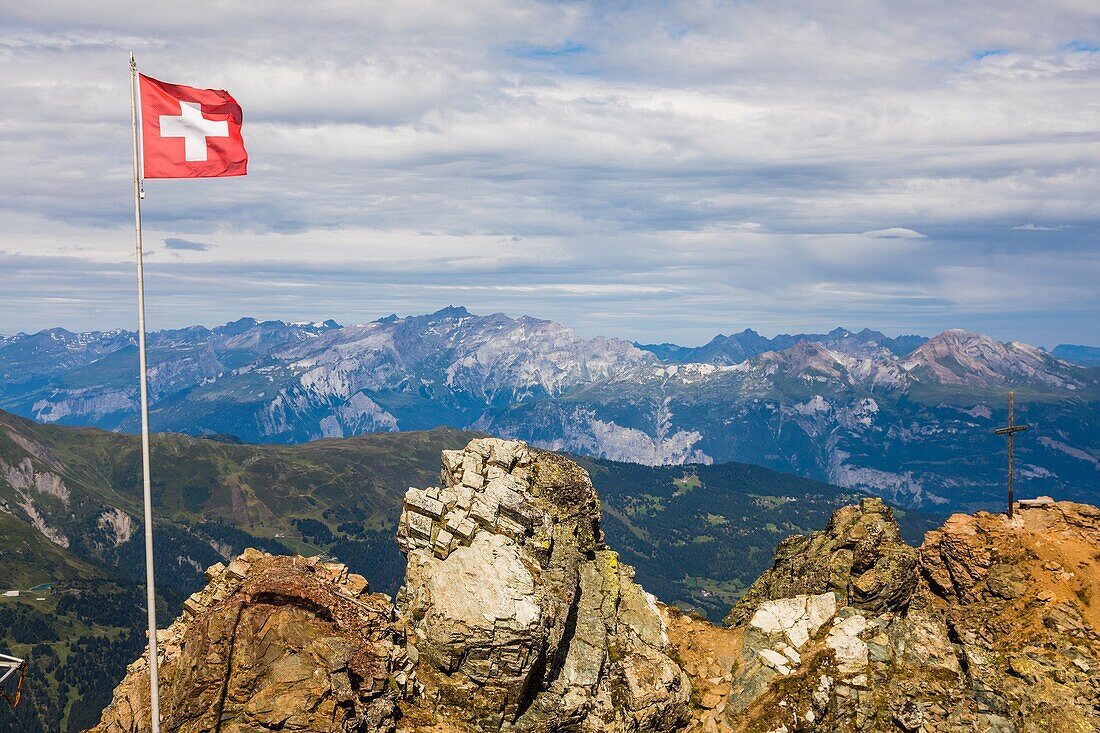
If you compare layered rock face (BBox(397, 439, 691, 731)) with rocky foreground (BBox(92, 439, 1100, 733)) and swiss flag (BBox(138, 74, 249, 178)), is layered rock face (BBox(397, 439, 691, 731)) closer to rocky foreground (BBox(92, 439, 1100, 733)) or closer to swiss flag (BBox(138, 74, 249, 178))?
rocky foreground (BBox(92, 439, 1100, 733))

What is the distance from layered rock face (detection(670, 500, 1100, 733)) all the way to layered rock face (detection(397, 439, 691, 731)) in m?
5.09

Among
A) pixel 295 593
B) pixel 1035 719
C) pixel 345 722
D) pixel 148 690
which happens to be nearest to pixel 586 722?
pixel 345 722

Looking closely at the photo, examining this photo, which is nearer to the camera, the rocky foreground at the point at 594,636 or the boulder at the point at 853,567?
the rocky foreground at the point at 594,636

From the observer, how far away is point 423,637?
42.1m

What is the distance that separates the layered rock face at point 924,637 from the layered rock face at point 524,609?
5.09 metres

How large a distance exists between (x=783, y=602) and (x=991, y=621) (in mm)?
13575

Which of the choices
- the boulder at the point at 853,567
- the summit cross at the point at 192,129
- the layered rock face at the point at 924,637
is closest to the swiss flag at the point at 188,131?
the summit cross at the point at 192,129

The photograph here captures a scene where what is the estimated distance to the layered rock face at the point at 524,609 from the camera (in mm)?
Answer: 41531

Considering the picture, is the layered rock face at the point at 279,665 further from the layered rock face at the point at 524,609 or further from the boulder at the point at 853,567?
the boulder at the point at 853,567

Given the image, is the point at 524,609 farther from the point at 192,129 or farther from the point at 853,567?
the point at 192,129

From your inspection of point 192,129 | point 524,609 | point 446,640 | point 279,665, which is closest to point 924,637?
point 524,609

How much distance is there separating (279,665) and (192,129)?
A: 2603 centimetres

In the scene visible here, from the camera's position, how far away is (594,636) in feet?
160

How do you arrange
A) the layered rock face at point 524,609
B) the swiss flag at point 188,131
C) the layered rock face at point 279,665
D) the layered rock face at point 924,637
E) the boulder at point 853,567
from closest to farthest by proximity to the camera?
1. the swiss flag at point 188,131
2. the layered rock face at point 279,665
3. the layered rock face at point 524,609
4. the layered rock face at point 924,637
5. the boulder at point 853,567
